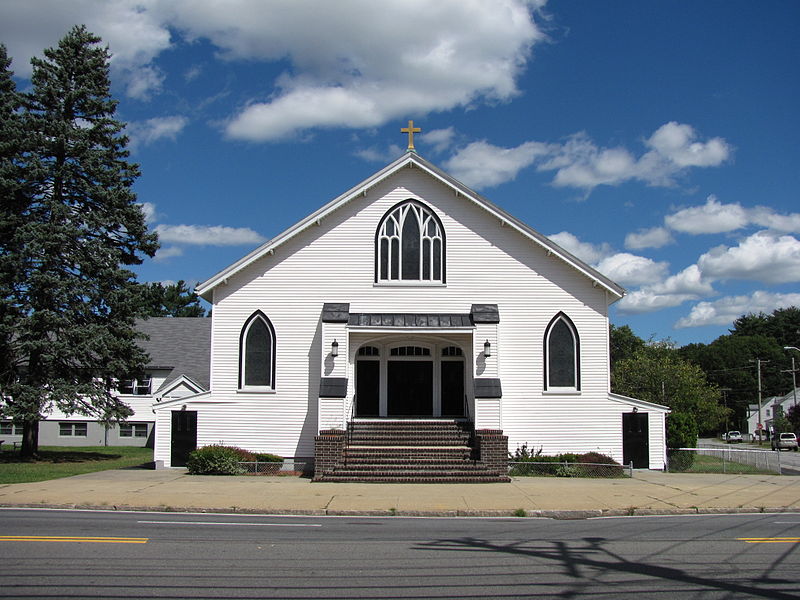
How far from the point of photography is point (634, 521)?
1342 centimetres

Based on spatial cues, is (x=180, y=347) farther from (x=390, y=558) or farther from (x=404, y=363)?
(x=390, y=558)

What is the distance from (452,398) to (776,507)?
10.8m

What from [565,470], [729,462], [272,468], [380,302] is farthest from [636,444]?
[272,468]

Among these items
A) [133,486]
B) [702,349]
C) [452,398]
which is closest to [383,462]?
[452,398]

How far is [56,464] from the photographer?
24.9m

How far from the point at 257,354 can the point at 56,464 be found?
8.20 meters

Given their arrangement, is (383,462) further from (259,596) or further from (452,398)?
(259,596)

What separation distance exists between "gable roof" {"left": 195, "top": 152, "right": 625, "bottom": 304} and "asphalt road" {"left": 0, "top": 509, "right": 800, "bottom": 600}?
10.6 m

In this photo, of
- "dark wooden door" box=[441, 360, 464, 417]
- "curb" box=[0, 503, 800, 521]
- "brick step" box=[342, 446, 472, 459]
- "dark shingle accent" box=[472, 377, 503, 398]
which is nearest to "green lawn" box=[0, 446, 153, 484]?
"curb" box=[0, 503, 800, 521]

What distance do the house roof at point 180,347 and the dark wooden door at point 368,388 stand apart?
14.8 meters

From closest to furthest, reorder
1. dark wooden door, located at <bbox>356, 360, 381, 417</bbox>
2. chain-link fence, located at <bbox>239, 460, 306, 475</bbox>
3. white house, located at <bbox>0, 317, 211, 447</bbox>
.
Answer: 1. chain-link fence, located at <bbox>239, 460, 306, 475</bbox>
2. dark wooden door, located at <bbox>356, 360, 381, 417</bbox>
3. white house, located at <bbox>0, 317, 211, 447</bbox>

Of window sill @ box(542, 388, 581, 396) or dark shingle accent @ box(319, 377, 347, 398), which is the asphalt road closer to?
dark shingle accent @ box(319, 377, 347, 398)

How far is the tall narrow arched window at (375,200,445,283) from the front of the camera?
2344 centimetres

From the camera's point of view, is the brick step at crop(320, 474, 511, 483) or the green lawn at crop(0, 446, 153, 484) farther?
the green lawn at crop(0, 446, 153, 484)
